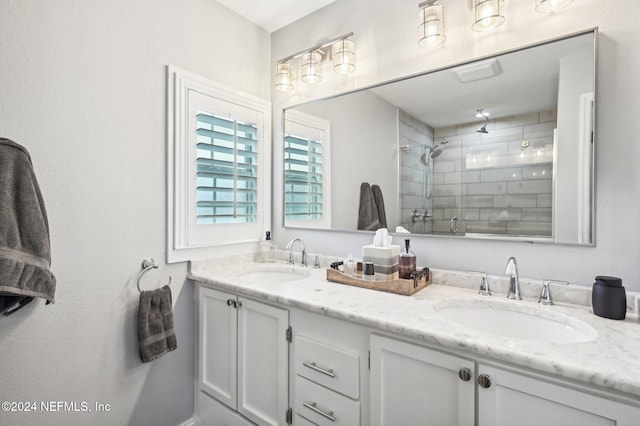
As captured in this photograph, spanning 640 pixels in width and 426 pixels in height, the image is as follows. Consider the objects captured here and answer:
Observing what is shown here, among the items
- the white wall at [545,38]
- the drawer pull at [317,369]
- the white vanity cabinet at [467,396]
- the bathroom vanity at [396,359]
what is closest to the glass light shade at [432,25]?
the white wall at [545,38]

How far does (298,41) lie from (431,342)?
2034 mm

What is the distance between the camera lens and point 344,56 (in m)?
Answer: 1.84

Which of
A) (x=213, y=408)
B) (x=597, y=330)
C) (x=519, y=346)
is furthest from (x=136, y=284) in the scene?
(x=597, y=330)

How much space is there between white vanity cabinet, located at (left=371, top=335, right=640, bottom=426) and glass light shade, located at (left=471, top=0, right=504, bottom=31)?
1356 millimetres

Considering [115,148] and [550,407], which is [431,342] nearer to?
[550,407]

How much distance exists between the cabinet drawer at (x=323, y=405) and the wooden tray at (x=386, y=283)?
1.57ft

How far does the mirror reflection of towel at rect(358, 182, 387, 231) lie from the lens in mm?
1819

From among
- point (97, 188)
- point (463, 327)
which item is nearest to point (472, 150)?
point (463, 327)

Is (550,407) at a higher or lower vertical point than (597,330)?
lower

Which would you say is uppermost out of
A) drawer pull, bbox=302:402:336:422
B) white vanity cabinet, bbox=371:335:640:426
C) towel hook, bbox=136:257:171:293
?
towel hook, bbox=136:257:171:293

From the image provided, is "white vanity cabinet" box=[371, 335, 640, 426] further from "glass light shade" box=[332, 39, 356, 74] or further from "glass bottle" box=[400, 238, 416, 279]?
"glass light shade" box=[332, 39, 356, 74]

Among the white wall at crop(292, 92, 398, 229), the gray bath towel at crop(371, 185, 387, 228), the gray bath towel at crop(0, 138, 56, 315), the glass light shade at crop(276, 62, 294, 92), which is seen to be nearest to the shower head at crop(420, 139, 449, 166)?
the white wall at crop(292, 92, 398, 229)

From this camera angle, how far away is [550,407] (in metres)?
0.83

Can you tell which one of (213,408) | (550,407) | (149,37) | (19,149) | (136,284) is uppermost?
(149,37)
